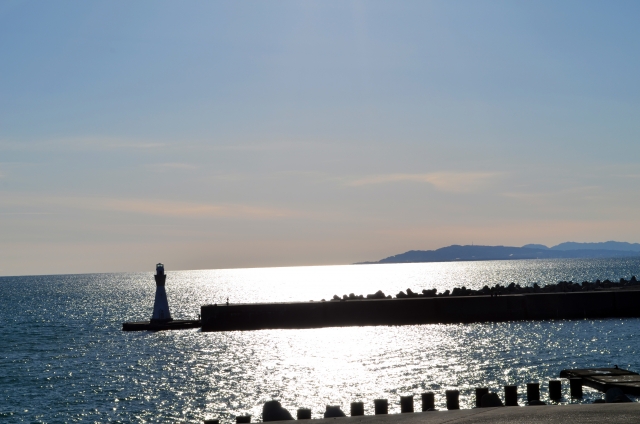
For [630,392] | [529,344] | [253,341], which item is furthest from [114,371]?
[630,392]

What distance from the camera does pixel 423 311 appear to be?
181 ft

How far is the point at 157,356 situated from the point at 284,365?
898 centimetres

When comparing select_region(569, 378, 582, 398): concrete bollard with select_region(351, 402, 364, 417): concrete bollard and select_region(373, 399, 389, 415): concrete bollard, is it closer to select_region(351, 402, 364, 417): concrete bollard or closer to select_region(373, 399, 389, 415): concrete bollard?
select_region(373, 399, 389, 415): concrete bollard

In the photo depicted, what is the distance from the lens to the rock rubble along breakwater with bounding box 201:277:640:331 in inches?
2140

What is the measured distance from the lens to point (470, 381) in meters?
29.4

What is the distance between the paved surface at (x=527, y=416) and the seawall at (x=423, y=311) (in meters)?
42.3

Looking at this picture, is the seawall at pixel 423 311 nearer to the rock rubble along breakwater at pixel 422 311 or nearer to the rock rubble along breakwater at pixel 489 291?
the rock rubble along breakwater at pixel 422 311

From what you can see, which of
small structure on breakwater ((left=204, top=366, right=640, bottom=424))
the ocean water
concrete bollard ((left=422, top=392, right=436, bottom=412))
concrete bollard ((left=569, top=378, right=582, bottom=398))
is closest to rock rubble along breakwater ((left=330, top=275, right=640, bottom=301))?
the ocean water

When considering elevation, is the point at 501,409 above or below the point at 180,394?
above

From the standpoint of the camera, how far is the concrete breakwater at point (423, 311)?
178 feet

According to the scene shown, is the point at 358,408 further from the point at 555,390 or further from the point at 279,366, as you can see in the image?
the point at 279,366

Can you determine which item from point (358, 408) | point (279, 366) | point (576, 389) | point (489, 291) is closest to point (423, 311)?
point (489, 291)

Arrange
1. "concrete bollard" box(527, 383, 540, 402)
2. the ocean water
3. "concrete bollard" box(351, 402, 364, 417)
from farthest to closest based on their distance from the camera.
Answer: the ocean water < "concrete bollard" box(527, 383, 540, 402) < "concrete bollard" box(351, 402, 364, 417)

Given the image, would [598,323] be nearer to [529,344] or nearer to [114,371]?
[529,344]
